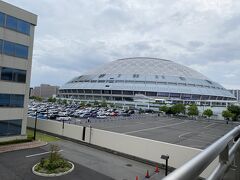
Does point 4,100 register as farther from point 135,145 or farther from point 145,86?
point 145,86

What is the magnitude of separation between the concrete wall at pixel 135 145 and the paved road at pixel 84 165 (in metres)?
0.90

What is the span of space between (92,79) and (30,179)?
94.2 m

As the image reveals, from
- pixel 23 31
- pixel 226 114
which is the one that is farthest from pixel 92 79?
pixel 23 31

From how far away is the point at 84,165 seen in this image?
17141 mm

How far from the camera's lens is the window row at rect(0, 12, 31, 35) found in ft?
71.3

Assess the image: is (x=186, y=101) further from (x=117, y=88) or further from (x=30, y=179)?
(x=30, y=179)

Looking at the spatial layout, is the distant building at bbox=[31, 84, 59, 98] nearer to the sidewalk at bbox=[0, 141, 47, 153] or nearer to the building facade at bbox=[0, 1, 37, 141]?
the building facade at bbox=[0, 1, 37, 141]

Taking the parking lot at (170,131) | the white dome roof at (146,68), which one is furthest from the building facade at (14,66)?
the white dome roof at (146,68)

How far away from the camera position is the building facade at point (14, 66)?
71.3ft

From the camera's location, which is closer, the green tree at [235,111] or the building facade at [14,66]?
the building facade at [14,66]

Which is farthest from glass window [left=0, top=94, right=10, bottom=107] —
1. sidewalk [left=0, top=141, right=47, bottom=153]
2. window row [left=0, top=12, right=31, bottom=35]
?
window row [left=0, top=12, right=31, bottom=35]

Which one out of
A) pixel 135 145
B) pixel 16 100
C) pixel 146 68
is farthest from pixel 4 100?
pixel 146 68

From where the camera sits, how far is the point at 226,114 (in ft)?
189

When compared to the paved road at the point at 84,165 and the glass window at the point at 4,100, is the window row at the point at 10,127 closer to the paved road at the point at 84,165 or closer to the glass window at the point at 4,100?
the glass window at the point at 4,100
